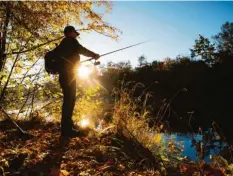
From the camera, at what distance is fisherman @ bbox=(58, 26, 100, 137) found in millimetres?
→ 4578

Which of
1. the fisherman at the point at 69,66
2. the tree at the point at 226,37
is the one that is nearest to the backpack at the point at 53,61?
the fisherman at the point at 69,66

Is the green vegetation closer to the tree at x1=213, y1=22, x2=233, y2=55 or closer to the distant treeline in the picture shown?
the distant treeline

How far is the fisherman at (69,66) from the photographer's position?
4.58 m

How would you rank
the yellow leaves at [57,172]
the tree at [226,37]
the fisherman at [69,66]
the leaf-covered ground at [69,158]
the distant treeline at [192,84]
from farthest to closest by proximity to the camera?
the tree at [226,37]
the distant treeline at [192,84]
the fisherman at [69,66]
the leaf-covered ground at [69,158]
the yellow leaves at [57,172]

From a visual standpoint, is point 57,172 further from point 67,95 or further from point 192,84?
point 192,84

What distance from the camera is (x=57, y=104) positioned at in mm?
7441

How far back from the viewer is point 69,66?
4.62 metres

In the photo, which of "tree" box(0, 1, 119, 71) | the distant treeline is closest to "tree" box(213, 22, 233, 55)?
the distant treeline

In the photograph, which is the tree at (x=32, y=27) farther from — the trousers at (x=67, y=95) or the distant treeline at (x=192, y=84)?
the distant treeline at (x=192, y=84)

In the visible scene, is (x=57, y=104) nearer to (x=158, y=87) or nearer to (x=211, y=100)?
(x=211, y=100)

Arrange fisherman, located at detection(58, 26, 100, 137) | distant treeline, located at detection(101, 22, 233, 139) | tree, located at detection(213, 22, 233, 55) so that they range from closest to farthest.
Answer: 1. fisherman, located at detection(58, 26, 100, 137)
2. distant treeline, located at detection(101, 22, 233, 139)
3. tree, located at detection(213, 22, 233, 55)

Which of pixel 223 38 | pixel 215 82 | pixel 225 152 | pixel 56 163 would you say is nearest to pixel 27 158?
pixel 56 163

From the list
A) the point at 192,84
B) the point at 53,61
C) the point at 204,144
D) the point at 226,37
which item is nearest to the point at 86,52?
the point at 53,61

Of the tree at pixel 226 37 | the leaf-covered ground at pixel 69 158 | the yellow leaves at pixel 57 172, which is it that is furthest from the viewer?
the tree at pixel 226 37
